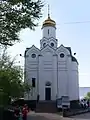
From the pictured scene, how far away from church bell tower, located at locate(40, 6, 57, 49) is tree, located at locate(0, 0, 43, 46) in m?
50.7

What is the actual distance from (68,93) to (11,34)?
154 ft

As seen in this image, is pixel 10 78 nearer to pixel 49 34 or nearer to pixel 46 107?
pixel 46 107

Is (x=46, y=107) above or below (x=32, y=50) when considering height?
below

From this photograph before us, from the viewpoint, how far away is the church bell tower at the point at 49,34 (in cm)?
6618

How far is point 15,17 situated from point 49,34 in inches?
2070

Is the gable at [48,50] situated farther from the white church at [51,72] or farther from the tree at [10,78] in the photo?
the tree at [10,78]

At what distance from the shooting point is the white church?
60750mm

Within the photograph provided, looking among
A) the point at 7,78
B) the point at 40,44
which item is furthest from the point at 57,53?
the point at 7,78

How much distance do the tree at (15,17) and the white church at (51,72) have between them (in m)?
44.4

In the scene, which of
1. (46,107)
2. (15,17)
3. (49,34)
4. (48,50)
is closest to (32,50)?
(48,50)

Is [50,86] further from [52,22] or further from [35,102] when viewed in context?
[52,22]

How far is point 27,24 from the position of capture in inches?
596

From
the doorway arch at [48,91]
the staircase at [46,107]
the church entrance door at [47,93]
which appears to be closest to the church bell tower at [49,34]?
the doorway arch at [48,91]

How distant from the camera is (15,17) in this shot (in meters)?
14.6
